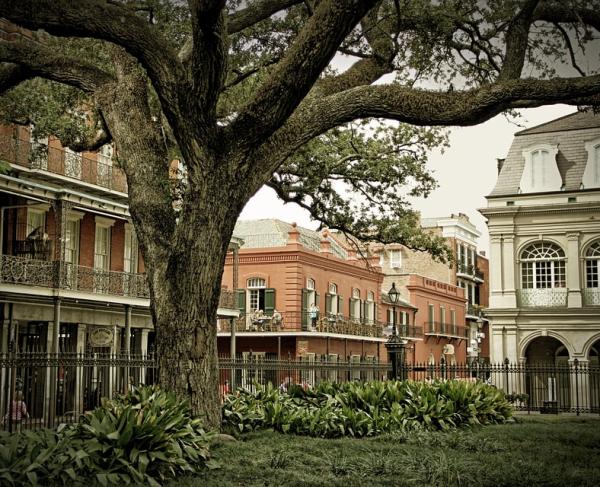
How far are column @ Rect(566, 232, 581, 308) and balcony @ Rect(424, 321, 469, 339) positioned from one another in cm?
2168

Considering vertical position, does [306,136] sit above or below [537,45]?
below

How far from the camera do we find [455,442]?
12883mm

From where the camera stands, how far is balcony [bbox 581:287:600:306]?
110ft

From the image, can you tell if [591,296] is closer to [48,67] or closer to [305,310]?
[305,310]

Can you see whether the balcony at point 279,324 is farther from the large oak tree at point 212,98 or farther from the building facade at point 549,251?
the large oak tree at point 212,98

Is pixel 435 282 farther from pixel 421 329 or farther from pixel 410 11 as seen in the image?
pixel 410 11

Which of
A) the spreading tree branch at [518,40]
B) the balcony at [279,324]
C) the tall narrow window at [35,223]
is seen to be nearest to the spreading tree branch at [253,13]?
the spreading tree branch at [518,40]

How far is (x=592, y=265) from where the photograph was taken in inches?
1330

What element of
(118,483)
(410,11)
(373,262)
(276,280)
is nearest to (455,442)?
(118,483)

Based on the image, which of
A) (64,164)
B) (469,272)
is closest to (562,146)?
(64,164)

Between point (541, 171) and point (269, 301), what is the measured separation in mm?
13407

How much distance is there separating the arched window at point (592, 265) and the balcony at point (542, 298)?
0.95 metres

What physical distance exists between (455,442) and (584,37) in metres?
6.31

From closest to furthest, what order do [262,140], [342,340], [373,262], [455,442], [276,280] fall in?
[262,140]
[455,442]
[276,280]
[342,340]
[373,262]
